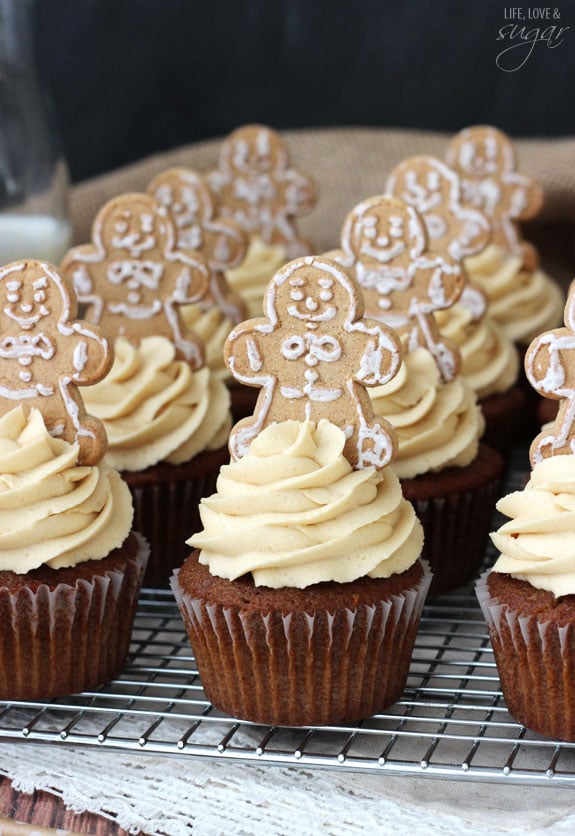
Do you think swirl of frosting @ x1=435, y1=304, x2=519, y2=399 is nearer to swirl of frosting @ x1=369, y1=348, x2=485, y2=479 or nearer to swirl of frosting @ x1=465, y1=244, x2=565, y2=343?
swirl of frosting @ x1=465, y1=244, x2=565, y2=343

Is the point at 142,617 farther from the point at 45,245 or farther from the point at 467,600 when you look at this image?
the point at 45,245

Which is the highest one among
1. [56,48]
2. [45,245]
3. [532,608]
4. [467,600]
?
[56,48]

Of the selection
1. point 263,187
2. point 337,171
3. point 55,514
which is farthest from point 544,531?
point 337,171

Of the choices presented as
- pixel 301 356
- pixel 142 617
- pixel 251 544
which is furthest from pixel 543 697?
pixel 142 617

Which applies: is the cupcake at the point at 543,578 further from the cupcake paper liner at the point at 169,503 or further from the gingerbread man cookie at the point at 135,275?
the gingerbread man cookie at the point at 135,275

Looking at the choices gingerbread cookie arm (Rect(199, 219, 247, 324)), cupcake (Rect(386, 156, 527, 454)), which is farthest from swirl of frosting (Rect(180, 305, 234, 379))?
cupcake (Rect(386, 156, 527, 454))

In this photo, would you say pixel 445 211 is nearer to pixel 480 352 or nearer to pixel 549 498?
pixel 480 352
